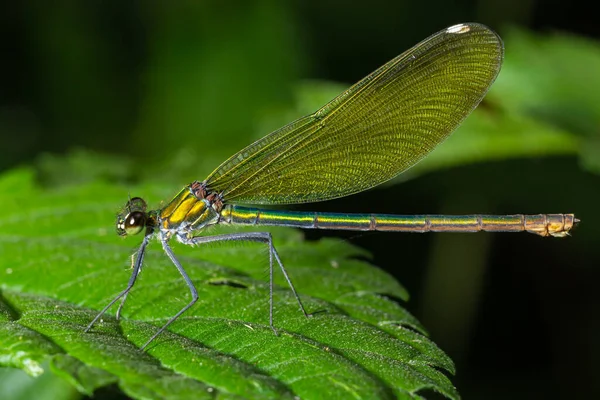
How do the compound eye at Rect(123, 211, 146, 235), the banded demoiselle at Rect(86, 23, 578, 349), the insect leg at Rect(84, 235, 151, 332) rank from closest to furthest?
1. the insect leg at Rect(84, 235, 151, 332)
2. the compound eye at Rect(123, 211, 146, 235)
3. the banded demoiselle at Rect(86, 23, 578, 349)


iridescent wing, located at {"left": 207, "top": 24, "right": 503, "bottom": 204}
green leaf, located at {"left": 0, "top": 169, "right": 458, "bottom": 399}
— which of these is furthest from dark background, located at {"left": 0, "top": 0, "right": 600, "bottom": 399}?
green leaf, located at {"left": 0, "top": 169, "right": 458, "bottom": 399}

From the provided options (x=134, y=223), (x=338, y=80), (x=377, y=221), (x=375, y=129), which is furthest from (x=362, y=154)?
(x=338, y=80)

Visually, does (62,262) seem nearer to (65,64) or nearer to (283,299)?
(283,299)

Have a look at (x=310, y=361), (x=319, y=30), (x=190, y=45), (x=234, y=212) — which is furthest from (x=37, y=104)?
(x=310, y=361)

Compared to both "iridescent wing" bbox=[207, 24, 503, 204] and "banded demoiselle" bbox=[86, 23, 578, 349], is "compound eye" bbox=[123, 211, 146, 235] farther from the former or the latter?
"iridescent wing" bbox=[207, 24, 503, 204]

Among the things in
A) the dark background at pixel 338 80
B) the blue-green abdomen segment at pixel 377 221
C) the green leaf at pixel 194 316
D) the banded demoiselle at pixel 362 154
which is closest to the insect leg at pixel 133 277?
the green leaf at pixel 194 316

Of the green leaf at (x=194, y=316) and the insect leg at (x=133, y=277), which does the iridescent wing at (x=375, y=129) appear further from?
the insect leg at (x=133, y=277)
